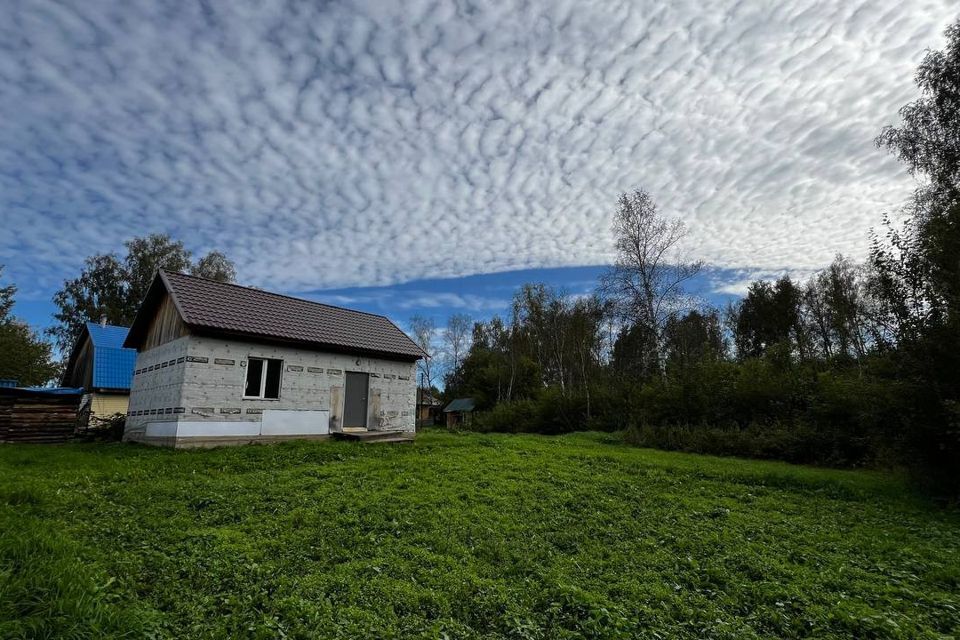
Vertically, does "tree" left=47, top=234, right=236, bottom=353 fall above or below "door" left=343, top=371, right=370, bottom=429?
above

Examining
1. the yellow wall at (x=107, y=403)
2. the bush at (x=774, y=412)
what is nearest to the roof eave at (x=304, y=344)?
the bush at (x=774, y=412)

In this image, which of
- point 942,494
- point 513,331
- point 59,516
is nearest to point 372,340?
point 59,516

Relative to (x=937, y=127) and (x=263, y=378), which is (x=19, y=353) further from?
(x=937, y=127)

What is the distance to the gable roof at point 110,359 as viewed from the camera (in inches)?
973

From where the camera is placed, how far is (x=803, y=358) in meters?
22.4

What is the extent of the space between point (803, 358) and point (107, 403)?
118 feet

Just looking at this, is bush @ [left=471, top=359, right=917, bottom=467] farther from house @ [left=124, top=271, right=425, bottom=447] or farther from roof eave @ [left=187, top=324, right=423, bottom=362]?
house @ [left=124, top=271, right=425, bottom=447]

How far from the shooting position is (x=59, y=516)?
645 centimetres

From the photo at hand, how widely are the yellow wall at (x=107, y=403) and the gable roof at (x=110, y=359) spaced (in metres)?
0.70

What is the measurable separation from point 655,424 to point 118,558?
19.4 meters

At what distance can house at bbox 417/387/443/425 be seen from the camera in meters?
52.8

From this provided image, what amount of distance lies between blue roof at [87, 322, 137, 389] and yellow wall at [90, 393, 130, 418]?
74cm

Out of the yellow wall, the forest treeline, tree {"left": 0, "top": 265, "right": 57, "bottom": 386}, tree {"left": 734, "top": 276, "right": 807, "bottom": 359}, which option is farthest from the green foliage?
tree {"left": 734, "top": 276, "right": 807, "bottom": 359}

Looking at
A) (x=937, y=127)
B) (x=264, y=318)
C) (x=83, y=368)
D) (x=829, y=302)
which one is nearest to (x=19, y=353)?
(x=83, y=368)
